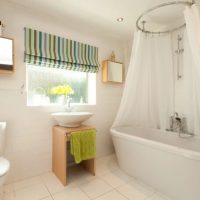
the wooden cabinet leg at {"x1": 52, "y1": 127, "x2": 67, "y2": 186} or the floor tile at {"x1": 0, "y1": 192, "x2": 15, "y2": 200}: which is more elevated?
the wooden cabinet leg at {"x1": 52, "y1": 127, "x2": 67, "y2": 186}

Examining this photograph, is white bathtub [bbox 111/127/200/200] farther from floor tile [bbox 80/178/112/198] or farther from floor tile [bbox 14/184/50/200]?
floor tile [bbox 14/184/50/200]

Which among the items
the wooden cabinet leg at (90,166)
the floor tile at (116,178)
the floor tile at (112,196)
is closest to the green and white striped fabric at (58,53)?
the wooden cabinet leg at (90,166)

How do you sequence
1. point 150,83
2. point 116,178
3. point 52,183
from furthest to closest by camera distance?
point 150,83, point 116,178, point 52,183

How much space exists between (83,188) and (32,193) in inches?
24.5

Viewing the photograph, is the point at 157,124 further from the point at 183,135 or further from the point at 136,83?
the point at 136,83

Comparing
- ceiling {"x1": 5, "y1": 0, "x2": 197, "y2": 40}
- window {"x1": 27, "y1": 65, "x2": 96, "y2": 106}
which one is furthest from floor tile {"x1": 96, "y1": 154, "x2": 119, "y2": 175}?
ceiling {"x1": 5, "y1": 0, "x2": 197, "y2": 40}

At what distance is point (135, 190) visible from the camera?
6.38 feet

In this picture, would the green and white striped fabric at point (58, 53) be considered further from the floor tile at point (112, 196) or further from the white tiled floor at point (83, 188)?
the floor tile at point (112, 196)

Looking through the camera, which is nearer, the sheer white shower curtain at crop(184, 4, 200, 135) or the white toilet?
the white toilet

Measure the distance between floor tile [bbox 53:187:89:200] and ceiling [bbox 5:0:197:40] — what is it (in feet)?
7.91

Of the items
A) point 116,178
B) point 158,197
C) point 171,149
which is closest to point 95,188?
point 116,178

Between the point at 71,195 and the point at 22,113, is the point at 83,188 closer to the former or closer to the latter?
the point at 71,195

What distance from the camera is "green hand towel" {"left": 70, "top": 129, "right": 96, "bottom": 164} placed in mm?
2047

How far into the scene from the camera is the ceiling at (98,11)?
→ 1979mm
